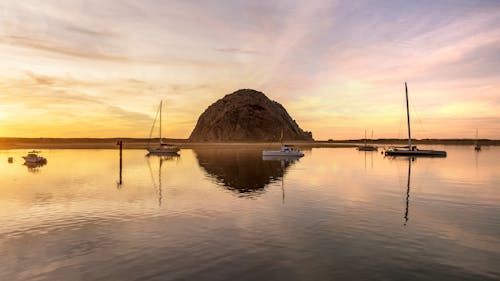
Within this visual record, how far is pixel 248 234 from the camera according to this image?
19.5 m

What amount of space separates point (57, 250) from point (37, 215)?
9527 mm

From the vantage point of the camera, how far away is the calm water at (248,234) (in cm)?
1412

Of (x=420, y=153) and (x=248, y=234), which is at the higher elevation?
(x=420, y=153)

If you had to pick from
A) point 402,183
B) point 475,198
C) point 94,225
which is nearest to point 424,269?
point 94,225

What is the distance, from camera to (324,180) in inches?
1780

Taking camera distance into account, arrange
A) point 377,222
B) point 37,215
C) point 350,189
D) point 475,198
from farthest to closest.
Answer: point 350,189
point 475,198
point 37,215
point 377,222

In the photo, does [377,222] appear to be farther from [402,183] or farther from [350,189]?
[402,183]

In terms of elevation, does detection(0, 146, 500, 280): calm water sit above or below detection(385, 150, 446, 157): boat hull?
below

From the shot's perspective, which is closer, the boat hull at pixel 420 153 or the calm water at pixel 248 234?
the calm water at pixel 248 234

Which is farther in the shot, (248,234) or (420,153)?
(420,153)

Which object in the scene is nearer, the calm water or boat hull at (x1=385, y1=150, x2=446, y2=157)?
the calm water

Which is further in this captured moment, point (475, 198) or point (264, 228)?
point (475, 198)

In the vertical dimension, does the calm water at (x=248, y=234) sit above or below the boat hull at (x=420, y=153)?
below

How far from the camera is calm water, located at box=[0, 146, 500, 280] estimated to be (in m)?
14.1
